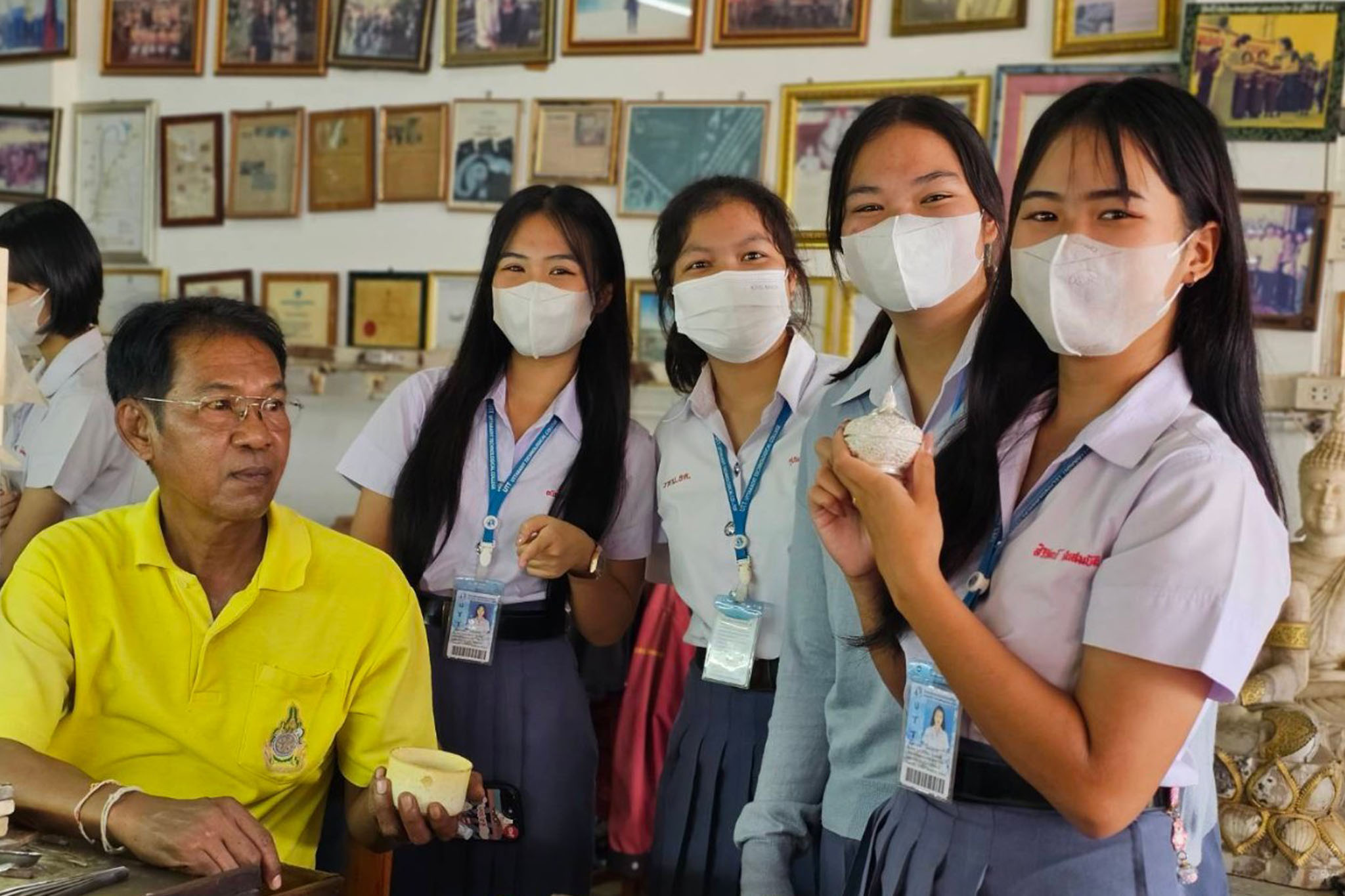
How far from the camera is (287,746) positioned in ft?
6.49

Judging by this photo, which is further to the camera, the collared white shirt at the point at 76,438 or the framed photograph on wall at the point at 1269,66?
the framed photograph on wall at the point at 1269,66

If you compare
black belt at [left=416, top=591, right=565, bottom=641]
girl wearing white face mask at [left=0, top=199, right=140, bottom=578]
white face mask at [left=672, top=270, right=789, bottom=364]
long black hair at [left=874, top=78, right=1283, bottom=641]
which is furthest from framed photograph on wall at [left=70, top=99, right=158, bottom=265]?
long black hair at [left=874, top=78, right=1283, bottom=641]

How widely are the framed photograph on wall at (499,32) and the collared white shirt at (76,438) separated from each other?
7.40 feet

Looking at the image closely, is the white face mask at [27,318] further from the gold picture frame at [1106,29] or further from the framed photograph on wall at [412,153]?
the gold picture frame at [1106,29]

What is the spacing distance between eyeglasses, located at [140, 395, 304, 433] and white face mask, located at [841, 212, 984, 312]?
893 mm

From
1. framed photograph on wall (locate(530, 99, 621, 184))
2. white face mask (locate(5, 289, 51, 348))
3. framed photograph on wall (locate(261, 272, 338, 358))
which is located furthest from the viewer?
framed photograph on wall (locate(261, 272, 338, 358))

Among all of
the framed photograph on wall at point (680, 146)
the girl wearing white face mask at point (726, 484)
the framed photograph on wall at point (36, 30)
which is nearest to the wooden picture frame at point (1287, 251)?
the framed photograph on wall at point (680, 146)

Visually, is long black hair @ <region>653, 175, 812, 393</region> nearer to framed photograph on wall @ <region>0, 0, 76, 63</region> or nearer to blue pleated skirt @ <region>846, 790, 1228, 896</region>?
blue pleated skirt @ <region>846, 790, 1228, 896</region>

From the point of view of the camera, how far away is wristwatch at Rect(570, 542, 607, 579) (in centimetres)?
250

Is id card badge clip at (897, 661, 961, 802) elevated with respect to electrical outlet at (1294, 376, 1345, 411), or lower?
lower

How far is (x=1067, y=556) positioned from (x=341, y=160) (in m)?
4.63

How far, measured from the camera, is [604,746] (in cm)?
387

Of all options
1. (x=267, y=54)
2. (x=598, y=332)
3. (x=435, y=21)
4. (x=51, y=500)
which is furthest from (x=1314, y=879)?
(x=267, y=54)

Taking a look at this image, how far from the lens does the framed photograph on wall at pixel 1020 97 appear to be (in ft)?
14.1
